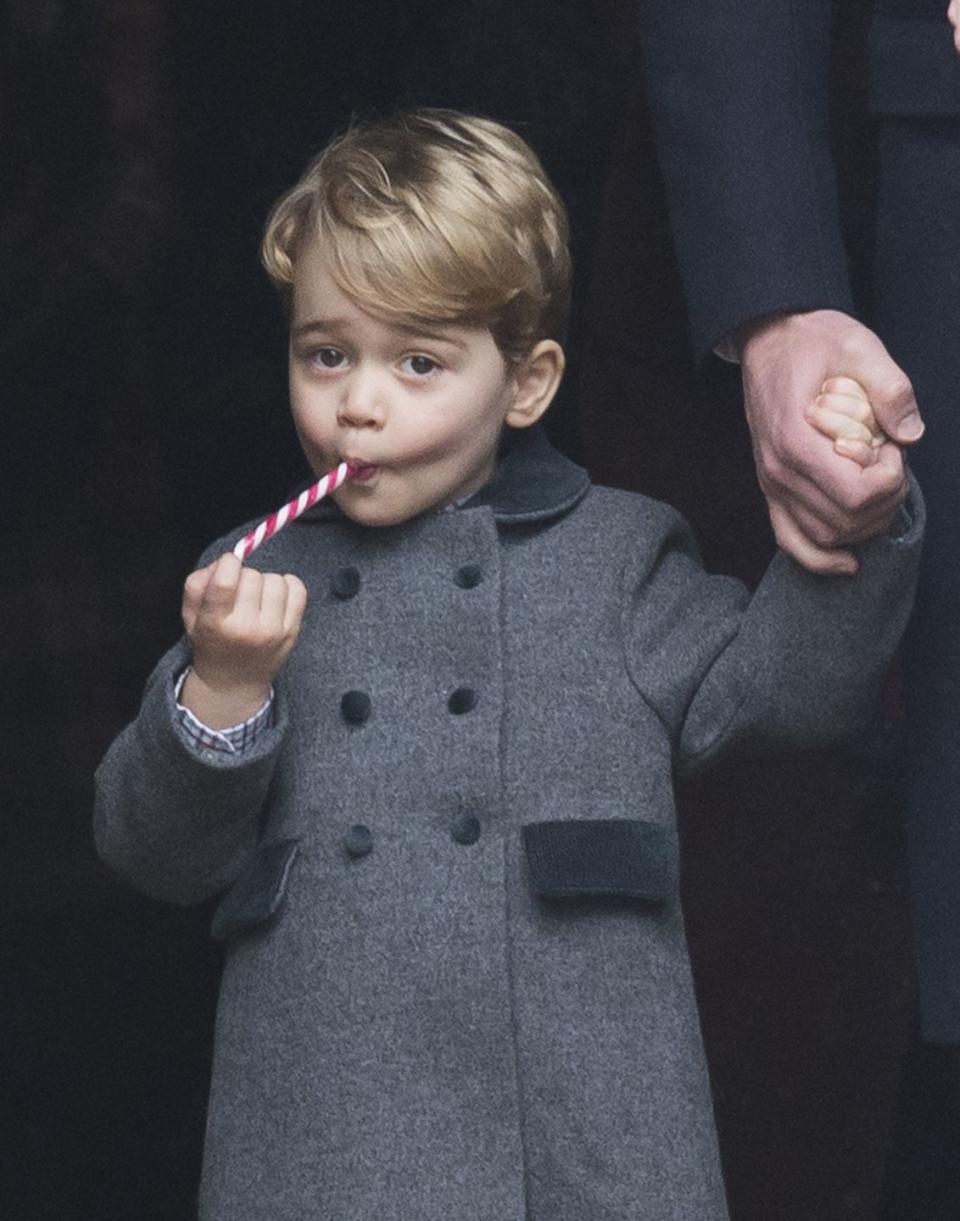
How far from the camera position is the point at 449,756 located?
160cm

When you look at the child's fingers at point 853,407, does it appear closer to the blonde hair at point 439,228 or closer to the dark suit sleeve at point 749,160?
the dark suit sleeve at point 749,160

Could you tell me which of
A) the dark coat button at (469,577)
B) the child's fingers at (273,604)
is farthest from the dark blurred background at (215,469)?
the child's fingers at (273,604)

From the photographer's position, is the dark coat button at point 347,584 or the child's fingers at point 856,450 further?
the dark coat button at point 347,584

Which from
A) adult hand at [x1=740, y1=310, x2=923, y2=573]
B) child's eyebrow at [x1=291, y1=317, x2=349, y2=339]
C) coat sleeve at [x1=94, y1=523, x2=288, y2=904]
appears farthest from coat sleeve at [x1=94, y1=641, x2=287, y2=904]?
adult hand at [x1=740, y1=310, x2=923, y2=573]

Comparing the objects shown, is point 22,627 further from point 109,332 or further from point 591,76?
point 591,76

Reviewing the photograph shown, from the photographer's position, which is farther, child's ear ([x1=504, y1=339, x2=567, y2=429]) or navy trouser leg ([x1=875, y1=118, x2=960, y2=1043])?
child's ear ([x1=504, y1=339, x2=567, y2=429])

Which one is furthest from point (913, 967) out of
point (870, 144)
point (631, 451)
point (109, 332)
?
point (109, 332)

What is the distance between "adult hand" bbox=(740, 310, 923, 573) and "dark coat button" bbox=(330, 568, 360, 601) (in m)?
0.26

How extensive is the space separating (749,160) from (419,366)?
0.79 feet

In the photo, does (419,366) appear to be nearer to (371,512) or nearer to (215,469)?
(371,512)

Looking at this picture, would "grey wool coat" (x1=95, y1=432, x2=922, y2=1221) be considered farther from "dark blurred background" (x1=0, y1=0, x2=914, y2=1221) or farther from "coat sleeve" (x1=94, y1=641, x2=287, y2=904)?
"dark blurred background" (x1=0, y1=0, x2=914, y2=1221)

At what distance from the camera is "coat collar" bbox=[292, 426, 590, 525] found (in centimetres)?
167

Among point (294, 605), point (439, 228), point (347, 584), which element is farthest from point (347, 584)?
point (439, 228)

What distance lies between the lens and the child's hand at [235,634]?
154cm
